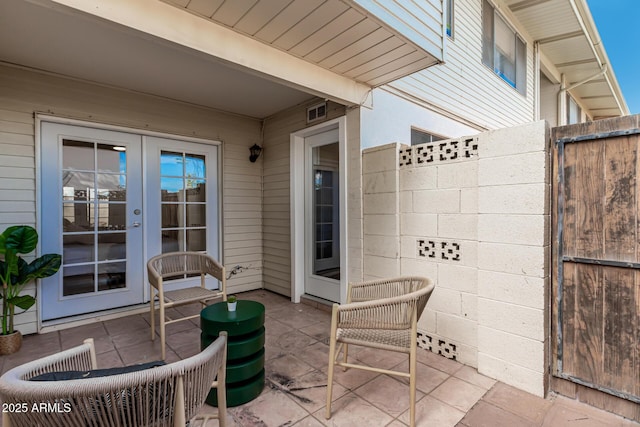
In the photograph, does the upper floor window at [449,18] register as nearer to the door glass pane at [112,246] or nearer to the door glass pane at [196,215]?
the door glass pane at [196,215]

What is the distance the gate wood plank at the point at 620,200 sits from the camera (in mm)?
1729

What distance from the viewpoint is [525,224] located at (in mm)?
2031

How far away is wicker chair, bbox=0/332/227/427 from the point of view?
34.4 inches

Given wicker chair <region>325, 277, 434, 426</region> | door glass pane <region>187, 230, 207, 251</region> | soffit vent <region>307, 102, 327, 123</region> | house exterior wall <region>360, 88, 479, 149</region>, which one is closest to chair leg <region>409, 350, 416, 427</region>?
wicker chair <region>325, 277, 434, 426</region>

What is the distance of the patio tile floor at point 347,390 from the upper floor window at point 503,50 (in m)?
4.76

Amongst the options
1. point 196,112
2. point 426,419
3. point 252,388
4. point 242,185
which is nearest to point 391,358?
point 426,419

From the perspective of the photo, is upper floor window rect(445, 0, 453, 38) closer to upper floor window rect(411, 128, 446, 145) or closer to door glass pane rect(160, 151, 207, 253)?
upper floor window rect(411, 128, 446, 145)

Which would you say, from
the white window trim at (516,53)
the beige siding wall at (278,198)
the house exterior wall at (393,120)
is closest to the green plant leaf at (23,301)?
the beige siding wall at (278,198)

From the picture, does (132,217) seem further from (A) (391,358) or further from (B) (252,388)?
(A) (391,358)

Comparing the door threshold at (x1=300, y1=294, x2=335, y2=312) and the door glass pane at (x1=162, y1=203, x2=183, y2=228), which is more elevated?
the door glass pane at (x1=162, y1=203, x2=183, y2=228)

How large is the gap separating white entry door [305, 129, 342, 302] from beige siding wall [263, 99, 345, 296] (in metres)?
0.29

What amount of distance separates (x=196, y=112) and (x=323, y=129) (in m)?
1.72

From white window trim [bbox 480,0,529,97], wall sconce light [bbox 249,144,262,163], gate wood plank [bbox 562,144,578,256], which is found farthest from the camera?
white window trim [bbox 480,0,529,97]

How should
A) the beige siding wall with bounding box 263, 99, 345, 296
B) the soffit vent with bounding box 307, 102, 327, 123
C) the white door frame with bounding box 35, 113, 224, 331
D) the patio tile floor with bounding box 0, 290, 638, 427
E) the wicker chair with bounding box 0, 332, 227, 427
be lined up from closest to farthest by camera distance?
the wicker chair with bounding box 0, 332, 227, 427 < the patio tile floor with bounding box 0, 290, 638, 427 < the white door frame with bounding box 35, 113, 224, 331 < the soffit vent with bounding box 307, 102, 327, 123 < the beige siding wall with bounding box 263, 99, 345, 296
